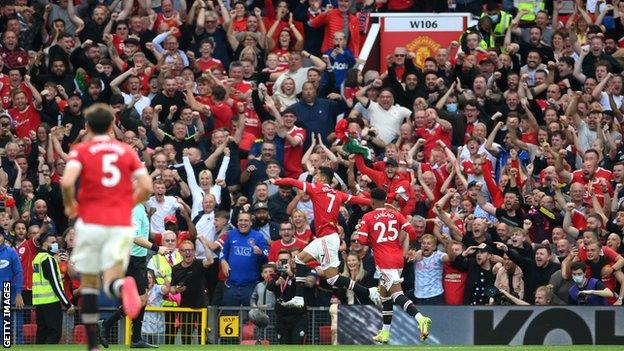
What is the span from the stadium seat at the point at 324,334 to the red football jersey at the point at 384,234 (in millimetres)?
1332

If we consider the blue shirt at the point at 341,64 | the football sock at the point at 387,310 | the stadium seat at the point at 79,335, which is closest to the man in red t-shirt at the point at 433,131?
the blue shirt at the point at 341,64

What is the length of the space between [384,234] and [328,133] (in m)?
5.48

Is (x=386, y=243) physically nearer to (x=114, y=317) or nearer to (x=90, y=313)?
(x=114, y=317)

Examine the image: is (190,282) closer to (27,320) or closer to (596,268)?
(27,320)

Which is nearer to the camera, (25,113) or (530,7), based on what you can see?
(25,113)

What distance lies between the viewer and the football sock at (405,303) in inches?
763

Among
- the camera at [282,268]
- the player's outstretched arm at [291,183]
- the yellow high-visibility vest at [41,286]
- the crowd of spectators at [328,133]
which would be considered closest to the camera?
the player's outstretched arm at [291,183]

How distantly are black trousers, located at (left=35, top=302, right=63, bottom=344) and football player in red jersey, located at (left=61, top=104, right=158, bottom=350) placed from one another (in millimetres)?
7317

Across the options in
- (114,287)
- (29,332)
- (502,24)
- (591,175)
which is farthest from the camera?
(502,24)

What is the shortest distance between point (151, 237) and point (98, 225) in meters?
9.12

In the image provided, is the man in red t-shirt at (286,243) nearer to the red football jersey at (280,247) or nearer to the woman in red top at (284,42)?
the red football jersey at (280,247)

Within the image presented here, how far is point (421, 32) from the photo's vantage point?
94.2ft

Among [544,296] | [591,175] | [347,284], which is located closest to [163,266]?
[347,284]

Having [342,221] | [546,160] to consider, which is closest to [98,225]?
[342,221]
